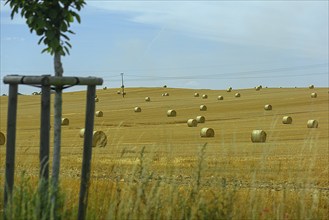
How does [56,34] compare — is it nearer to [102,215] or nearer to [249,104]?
[102,215]

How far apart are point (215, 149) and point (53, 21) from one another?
1631 centimetres

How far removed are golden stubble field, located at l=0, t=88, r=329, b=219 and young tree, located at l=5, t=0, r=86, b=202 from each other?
874 mm

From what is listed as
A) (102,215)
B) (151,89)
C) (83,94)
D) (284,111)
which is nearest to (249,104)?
(284,111)

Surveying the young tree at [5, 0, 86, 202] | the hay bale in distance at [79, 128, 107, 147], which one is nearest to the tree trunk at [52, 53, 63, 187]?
the young tree at [5, 0, 86, 202]

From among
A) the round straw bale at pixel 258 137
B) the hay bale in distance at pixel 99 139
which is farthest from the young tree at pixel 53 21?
the round straw bale at pixel 258 137

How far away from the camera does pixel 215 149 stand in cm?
2223

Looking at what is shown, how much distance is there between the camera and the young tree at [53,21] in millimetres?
6371

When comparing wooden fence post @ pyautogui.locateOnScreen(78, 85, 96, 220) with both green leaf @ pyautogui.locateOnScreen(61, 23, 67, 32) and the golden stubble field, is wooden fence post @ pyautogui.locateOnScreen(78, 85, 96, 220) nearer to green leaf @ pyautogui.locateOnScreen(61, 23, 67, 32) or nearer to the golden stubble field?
the golden stubble field

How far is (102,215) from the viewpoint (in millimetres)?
6480

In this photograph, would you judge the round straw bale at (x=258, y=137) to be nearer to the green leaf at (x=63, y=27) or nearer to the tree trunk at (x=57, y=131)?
the tree trunk at (x=57, y=131)

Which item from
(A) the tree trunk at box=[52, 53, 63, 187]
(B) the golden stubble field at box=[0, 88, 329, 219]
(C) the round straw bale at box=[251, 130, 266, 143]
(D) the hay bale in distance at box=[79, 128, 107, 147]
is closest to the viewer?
(A) the tree trunk at box=[52, 53, 63, 187]

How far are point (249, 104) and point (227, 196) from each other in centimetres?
5958

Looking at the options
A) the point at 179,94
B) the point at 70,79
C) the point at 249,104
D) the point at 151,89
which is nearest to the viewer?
the point at 70,79

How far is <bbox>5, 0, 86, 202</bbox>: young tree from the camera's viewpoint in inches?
251
